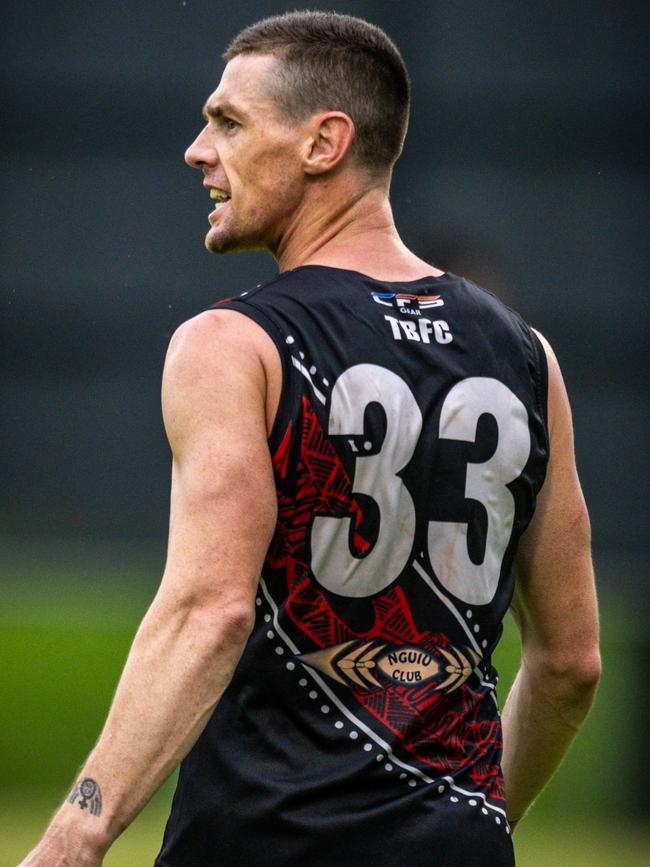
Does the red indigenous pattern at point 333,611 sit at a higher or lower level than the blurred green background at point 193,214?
higher

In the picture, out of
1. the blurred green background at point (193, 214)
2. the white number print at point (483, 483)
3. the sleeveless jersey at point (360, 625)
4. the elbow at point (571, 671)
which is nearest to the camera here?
the sleeveless jersey at point (360, 625)

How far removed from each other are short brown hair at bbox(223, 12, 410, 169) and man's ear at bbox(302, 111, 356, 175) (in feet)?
0.06

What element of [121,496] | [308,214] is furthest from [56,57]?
[308,214]

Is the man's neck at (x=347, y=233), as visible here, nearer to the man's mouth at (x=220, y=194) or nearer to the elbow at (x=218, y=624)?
the man's mouth at (x=220, y=194)

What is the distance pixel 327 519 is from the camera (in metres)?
2.21

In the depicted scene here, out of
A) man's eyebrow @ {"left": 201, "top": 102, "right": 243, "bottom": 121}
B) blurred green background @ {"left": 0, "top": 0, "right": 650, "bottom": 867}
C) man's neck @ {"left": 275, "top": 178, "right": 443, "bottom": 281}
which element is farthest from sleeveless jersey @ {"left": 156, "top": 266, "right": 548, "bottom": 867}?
blurred green background @ {"left": 0, "top": 0, "right": 650, "bottom": 867}

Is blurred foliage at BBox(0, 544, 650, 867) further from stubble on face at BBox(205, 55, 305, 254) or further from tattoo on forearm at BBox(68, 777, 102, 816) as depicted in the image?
tattoo on forearm at BBox(68, 777, 102, 816)

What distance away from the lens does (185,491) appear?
6.97 feet

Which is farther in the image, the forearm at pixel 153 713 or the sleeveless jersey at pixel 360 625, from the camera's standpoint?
the sleeveless jersey at pixel 360 625

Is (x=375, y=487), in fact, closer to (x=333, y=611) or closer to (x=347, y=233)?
(x=333, y=611)

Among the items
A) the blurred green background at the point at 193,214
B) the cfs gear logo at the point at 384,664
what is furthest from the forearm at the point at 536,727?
the blurred green background at the point at 193,214

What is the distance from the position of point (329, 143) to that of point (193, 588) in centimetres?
78

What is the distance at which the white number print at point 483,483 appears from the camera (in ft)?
7.57

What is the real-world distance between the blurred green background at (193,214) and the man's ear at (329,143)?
5.50m
